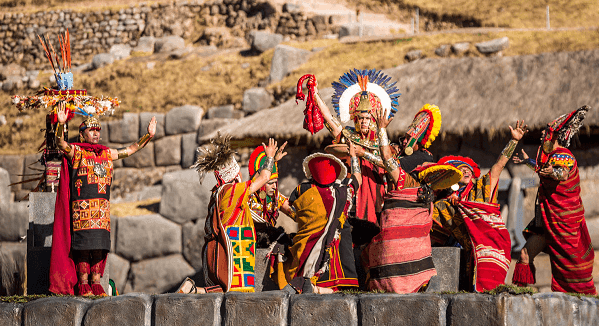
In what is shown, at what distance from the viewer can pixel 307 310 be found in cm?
545

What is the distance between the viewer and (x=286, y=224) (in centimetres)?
1139

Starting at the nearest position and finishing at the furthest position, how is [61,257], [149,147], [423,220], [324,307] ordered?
[324,307] → [423,220] → [61,257] → [149,147]

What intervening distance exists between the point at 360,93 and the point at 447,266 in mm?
2093

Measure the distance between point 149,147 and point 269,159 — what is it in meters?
10.2

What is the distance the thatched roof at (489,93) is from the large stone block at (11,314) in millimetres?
6536

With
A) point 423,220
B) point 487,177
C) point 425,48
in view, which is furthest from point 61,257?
point 425,48

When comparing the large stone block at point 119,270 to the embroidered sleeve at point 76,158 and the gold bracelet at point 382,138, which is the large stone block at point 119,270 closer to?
the embroidered sleeve at point 76,158

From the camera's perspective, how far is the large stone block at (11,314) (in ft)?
19.4

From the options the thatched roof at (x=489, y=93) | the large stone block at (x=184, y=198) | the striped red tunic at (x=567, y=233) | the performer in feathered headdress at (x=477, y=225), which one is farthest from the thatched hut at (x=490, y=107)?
the performer in feathered headdress at (x=477, y=225)

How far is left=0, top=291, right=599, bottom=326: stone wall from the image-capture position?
16.6 ft

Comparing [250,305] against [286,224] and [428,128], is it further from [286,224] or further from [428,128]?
[286,224]

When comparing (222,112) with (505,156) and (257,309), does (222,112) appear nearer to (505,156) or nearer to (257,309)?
(505,156)

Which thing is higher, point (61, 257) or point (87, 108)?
point (87, 108)

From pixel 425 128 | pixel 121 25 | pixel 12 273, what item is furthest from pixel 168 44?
pixel 425 128
